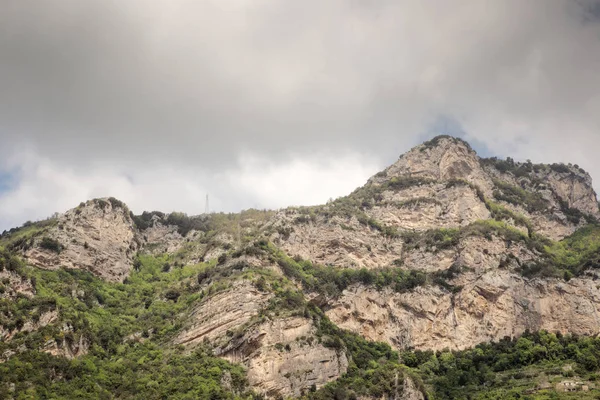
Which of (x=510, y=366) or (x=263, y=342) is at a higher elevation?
(x=263, y=342)

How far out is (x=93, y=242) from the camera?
11169cm

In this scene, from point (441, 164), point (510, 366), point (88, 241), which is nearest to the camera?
point (510, 366)

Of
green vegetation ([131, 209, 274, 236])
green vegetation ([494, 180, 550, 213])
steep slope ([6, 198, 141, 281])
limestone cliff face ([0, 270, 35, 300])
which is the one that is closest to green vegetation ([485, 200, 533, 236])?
green vegetation ([494, 180, 550, 213])

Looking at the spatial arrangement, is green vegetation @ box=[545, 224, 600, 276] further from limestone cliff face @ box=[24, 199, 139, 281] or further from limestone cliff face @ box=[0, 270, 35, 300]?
limestone cliff face @ box=[0, 270, 35, 300]

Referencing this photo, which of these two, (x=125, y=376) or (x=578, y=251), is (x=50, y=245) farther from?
(x=578, y=251)

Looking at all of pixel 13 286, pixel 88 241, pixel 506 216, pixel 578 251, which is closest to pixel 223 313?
pixel 13 286

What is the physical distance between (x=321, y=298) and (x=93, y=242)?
4410cm

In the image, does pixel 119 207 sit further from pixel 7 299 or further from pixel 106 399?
pixel 106 399

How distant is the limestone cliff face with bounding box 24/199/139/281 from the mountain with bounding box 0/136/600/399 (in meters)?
0.30

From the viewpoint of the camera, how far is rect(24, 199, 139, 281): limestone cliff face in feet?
337

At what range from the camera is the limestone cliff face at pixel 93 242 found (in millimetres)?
102625

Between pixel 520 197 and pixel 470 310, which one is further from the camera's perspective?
pixel 520 197

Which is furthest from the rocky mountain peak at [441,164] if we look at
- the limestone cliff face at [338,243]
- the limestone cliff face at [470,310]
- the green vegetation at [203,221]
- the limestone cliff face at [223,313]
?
the limestone cliff face at [223,313]

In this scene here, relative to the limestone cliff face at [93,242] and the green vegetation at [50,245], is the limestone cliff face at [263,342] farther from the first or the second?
the green vegetation at [50,245]
